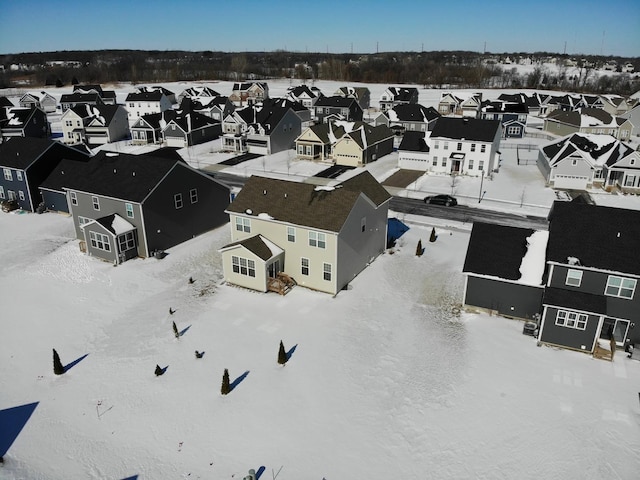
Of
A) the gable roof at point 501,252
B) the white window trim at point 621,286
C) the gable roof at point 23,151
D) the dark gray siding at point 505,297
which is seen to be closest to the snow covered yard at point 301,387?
the dark gray siding at point 505,297

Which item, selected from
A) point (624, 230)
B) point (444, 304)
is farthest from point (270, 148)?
point (624, 230)

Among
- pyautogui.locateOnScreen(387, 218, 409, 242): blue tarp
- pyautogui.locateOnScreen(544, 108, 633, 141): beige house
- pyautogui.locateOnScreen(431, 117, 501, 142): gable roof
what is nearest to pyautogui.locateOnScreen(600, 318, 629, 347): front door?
pyautogui.locateOnScreen(387, 218, 409, 242): blue tarp

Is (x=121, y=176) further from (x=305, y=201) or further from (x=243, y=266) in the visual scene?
(x=305, y=201)

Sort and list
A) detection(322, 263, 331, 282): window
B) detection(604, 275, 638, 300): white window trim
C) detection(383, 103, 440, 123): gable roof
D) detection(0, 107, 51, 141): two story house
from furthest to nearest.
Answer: detection(383, 103, 440, 123): gable roof
detection(0, 107, 51, 141): two story house
detection(322, 263, 331, 282): window
detection(604, 275, 638, 300): white window trim

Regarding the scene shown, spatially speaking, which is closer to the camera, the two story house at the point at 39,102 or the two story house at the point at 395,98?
the two story house at the point at 395,98

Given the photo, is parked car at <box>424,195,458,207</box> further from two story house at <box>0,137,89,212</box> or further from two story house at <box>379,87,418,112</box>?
two story house at <box>379,87,418,112</box>

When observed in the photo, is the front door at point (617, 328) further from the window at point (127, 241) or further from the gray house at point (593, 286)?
the window at point (127, 241)
